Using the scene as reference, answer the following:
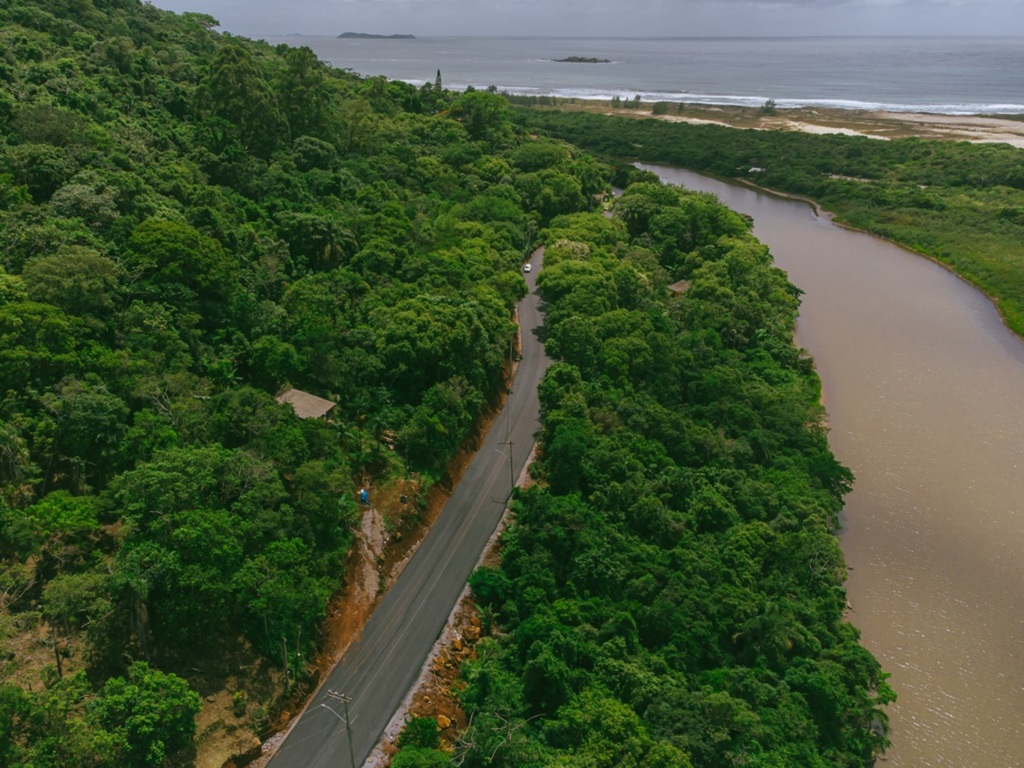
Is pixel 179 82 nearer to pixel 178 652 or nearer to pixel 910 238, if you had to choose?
pixel 178 652

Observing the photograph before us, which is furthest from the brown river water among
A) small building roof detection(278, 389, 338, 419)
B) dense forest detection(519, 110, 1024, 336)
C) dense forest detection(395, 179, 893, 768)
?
small building roof detection(278, 389, 338, 419)

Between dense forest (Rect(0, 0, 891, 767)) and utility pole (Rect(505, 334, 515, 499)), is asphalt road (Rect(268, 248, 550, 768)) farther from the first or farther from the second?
dense forest (Rect(0, 0, 891, 767))

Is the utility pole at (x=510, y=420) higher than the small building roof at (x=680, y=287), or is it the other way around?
the small building roof at (x=680, y=287)

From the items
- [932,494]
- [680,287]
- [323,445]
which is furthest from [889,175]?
[323,445]

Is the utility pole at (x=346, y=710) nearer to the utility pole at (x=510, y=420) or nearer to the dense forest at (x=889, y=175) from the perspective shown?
the utility pole at (x=510, y=420)

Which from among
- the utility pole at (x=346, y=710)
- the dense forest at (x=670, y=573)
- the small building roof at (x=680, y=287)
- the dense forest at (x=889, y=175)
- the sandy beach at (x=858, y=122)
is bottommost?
the utility pole at (x=346, y=710)

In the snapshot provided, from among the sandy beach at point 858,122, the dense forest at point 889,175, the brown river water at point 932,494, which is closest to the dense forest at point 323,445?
the brown river water at point 932,494

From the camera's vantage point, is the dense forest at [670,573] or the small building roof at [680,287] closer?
the dense forest at [670,573]

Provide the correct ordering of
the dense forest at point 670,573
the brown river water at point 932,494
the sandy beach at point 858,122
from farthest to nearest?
the sandy beach at point 858,122
the brown river water at point 932,494
the dense forest at point 670,573

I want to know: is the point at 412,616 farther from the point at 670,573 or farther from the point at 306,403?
the point at 306,403
